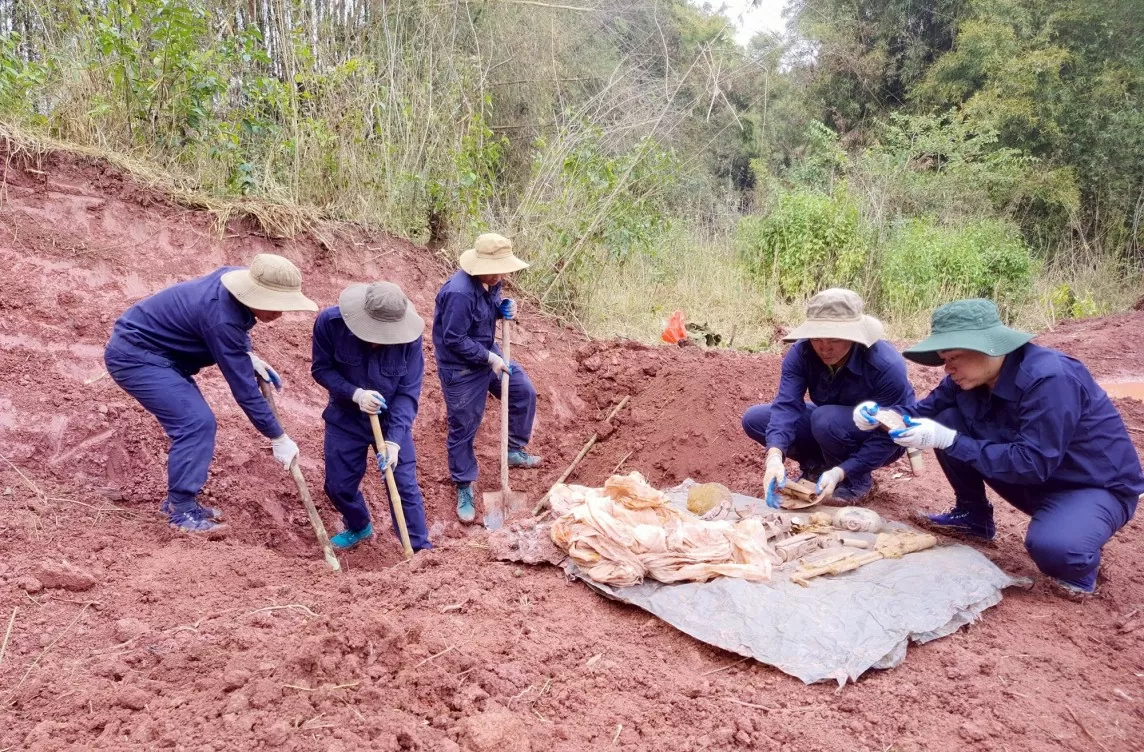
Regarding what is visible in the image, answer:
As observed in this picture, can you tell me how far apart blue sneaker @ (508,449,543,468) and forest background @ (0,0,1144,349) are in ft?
8.00

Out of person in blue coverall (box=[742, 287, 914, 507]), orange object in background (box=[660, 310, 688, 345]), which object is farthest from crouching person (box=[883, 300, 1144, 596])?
orange object in background (box=[660, 310, 688, 345])

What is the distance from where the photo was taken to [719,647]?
2.49 meters

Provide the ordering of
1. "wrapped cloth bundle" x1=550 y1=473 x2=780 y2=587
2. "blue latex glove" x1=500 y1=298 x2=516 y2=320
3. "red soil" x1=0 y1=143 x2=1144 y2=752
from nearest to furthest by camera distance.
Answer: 1. "red soil" x1=0 y1=143 x2=1144 y2=752
2. "wrapped cloth bundle" x1=550 y1=473 x2=780 y2=587
3. "blue latex glove" x1=500 y1=298 x2=516 y2=320

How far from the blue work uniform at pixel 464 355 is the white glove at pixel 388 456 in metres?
0.92

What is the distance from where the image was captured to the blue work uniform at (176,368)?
3.43 m

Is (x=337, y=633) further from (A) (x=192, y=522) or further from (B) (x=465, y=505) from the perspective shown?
(B) (x=465, y=505)

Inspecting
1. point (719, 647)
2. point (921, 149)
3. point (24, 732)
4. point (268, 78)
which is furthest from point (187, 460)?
point (921, 149)

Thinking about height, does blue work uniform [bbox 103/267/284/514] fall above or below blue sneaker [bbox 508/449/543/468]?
above

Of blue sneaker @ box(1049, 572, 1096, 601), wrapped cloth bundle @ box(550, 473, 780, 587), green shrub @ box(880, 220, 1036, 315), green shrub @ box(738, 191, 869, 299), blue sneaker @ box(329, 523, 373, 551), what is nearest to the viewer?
wrapped cloth bundle @ box(550, 473, 780, 587)

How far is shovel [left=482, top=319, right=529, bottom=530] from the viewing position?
15.3ft

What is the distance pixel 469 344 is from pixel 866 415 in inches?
89.9

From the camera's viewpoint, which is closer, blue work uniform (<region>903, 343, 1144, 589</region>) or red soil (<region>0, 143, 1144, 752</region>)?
red soil (<region>0, 143, 1144, 752</region>)

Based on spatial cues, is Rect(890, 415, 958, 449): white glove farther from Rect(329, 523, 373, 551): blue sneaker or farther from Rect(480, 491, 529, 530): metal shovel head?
Rect(329, 523, 373, 551): blue sneaker

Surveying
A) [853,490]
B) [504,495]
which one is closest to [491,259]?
[504,495]
